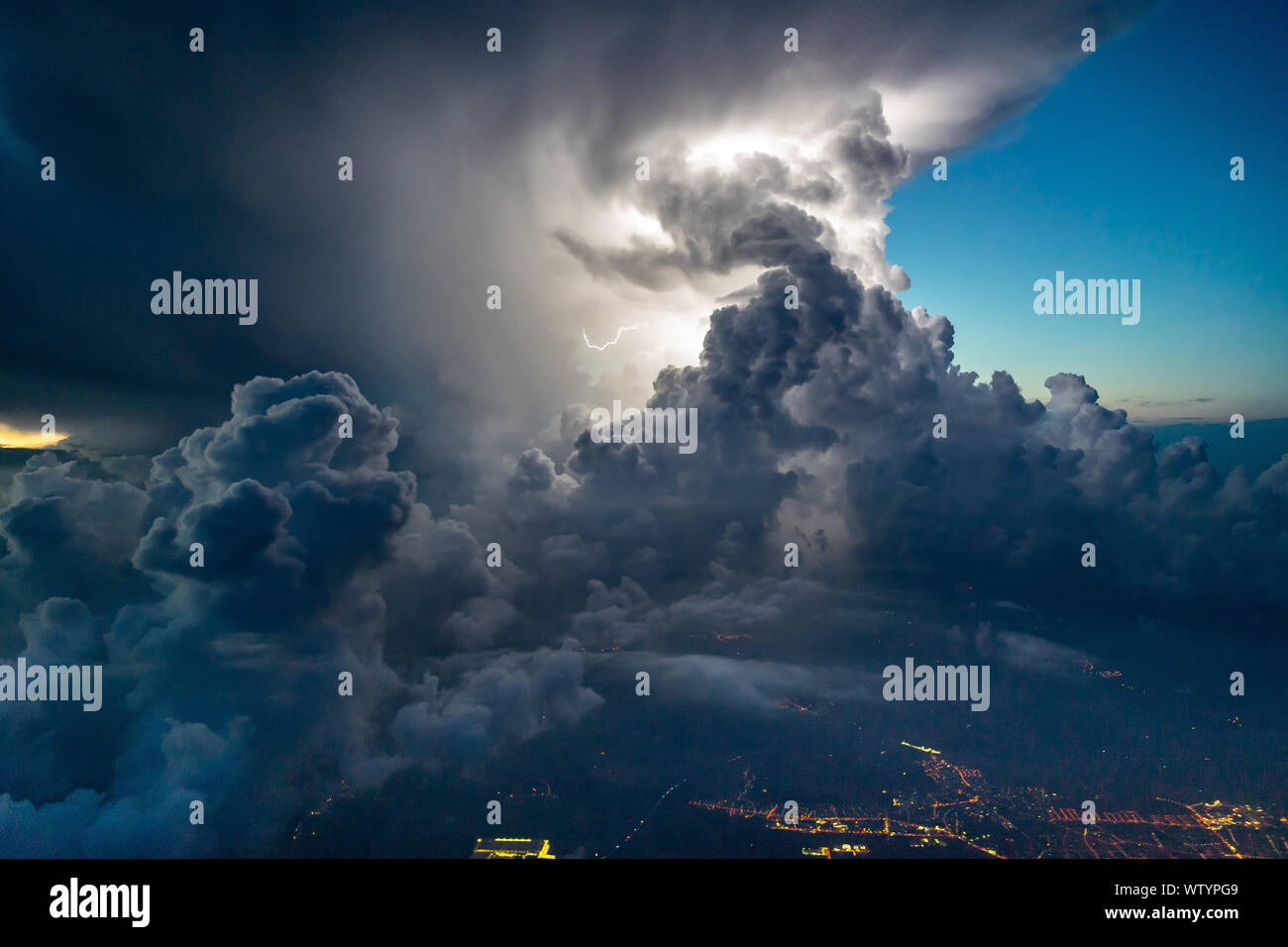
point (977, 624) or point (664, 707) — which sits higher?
point (977, 624)

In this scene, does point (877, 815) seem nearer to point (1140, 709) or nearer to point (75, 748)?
point (1140, 709)

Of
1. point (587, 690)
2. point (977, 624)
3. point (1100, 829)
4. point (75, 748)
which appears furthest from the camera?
point (977, 624)

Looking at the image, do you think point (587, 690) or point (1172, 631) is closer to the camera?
point (587, 690)

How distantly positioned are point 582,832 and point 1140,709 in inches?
4372

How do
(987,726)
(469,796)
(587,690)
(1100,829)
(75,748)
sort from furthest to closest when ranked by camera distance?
(587,690) → (987,726) → (75,748) → (469,796) → (1100,829)

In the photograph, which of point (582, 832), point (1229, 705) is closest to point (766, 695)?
point (582, 832)

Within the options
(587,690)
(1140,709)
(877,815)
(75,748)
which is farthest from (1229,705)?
(75,748)

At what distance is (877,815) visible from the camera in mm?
69188

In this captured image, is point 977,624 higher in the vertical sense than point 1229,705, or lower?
higher

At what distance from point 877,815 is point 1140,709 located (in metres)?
80.1

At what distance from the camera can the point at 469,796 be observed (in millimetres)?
79312

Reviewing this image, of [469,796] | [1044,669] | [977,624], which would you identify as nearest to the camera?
[469,796]

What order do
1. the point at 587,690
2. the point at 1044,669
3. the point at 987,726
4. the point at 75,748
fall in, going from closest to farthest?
1. the point at 75,748
2. the point at 987,726
3. the point at 587,690
4. the point at 1044,669

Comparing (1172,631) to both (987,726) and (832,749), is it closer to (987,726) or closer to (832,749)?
(987,726)
